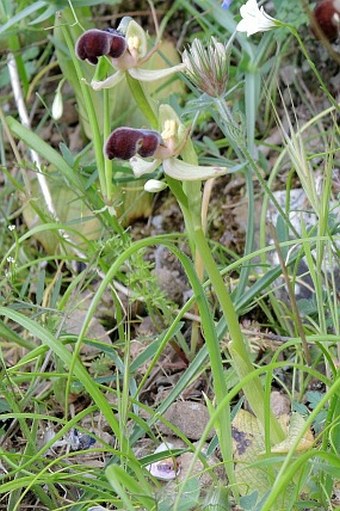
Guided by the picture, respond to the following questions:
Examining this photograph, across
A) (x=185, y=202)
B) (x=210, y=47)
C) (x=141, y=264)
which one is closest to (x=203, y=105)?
(x=210, y=47)

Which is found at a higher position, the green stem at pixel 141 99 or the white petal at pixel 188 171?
the green stem at pixel 141 99

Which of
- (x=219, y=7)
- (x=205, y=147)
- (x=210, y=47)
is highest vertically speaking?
(x=210, y=47)

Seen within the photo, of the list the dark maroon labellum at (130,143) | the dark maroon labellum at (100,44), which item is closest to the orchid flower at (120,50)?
the dark maroon labellum at (100,44)

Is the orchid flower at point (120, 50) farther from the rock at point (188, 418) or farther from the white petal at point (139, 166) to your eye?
the rock at point (188, 418)

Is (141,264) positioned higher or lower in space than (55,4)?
lower

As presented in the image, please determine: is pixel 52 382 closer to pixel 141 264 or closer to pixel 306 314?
pixel 141 264

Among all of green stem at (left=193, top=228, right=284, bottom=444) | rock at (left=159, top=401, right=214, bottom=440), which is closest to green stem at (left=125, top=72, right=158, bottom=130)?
green stem at (left=193, top=228, right=284, bottom=444)

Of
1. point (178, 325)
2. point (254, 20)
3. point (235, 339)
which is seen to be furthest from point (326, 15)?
point (235, 339)
